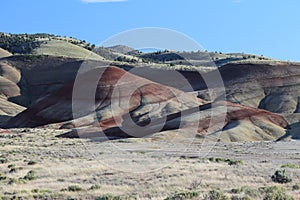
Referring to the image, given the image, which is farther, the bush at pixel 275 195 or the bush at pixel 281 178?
the bush at pixel 281 178

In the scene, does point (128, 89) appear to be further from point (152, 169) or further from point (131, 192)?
point (131, 192)

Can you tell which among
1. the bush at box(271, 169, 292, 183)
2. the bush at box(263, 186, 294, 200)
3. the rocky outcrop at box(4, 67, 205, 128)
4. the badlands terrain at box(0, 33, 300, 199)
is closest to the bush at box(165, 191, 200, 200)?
the badlands terrain at box(0, 33, 300, 199)

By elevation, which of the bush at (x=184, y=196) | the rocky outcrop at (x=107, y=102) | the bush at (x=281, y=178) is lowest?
the bush at (x=281, y=178)

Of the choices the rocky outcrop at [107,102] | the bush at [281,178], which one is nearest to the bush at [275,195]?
the bush at [281,178]

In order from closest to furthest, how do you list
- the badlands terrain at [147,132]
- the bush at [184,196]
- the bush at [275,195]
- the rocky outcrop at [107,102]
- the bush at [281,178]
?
the bush at [275,195] < the bush at [184,196] < the badlands terrain at [147,132] < the bush at [281,178] < the rocky outcrop at [107,102]

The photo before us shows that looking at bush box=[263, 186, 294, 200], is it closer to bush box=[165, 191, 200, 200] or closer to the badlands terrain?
the badlands terrain

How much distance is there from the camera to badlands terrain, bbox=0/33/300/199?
20.8 metres

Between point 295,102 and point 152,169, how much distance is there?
2911 inches

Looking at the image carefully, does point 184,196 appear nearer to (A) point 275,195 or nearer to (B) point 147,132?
(A) point 275,195

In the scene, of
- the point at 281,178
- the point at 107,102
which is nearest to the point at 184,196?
the point at 281,178

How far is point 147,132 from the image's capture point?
7056cm

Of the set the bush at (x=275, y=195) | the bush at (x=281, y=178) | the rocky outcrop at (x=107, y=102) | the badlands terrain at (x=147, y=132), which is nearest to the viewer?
the bush at (x=275, y=195)

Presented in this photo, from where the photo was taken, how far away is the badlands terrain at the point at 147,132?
20.8 meters

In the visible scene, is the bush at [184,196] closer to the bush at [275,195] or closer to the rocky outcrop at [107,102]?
the bush at [275,195]
